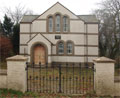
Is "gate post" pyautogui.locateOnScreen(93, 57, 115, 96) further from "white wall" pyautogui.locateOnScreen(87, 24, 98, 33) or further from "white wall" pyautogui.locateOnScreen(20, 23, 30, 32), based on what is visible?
"white wall" pyautogui.locateOnScreen(20, 23, 30, 32)

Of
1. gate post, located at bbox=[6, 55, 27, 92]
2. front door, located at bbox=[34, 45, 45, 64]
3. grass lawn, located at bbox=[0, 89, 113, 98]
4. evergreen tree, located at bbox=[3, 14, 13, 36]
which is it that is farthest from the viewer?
evergreen tree, located at bbox=[3, 14, 13, 36]

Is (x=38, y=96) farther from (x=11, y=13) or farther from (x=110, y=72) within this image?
(x=11, y=13)

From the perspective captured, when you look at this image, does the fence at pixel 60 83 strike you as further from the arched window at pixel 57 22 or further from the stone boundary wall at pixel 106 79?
the arched window at pixel 57 22

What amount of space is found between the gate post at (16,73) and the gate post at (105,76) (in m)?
3.58

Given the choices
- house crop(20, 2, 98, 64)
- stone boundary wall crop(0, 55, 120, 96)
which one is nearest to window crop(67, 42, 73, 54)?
house crop(20, 2, 98, 64)

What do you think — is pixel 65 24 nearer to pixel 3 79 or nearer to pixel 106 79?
pixel 106 79

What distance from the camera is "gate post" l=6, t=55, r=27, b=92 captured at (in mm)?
5992

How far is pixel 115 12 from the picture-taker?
66.4 ft

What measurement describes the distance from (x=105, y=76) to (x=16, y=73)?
4260mm

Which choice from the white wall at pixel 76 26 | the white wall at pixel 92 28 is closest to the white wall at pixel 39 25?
the white wall at pixel 76 26

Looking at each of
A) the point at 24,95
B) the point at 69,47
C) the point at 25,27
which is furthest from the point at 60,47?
the point at 24,95

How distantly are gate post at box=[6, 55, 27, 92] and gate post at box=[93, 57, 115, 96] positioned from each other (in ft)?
11.7

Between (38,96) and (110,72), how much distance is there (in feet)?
11.6

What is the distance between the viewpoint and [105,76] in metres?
5.89
